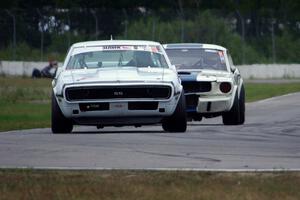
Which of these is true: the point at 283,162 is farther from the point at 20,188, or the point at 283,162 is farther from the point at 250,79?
the point at 250,79

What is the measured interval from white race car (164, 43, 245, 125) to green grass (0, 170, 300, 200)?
839 cm

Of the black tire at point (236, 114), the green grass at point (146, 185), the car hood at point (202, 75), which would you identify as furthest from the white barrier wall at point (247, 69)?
the green grass at point (146, 185)

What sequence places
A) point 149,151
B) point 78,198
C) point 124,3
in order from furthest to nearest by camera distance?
point 124,3 → point 149,151 → point 78,198

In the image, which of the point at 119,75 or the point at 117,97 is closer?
the point at 117,97

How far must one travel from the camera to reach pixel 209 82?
67.5 feet

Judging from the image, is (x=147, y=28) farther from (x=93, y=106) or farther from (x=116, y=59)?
(x=93, y=106)

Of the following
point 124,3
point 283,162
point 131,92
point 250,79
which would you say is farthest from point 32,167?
point 124,3

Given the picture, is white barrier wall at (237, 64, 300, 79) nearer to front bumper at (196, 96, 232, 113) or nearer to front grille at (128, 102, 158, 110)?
front bumper at (196, 96, 232, 113)

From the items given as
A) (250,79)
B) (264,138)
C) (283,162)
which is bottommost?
(250,79)

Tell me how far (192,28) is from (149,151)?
46281 mm

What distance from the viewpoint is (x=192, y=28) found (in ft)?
199

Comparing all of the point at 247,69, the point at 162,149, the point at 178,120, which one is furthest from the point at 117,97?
the point at 247,69

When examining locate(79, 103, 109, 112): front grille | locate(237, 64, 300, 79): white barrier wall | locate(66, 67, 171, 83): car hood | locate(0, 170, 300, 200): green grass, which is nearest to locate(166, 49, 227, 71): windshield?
locate(66, 67, 171, 83): car hood

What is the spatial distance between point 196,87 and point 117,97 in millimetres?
3801
